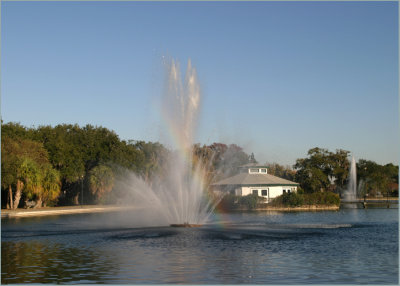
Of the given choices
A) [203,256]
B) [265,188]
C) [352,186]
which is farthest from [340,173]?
[203,256]

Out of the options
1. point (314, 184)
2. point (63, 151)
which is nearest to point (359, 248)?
point (63, 151)

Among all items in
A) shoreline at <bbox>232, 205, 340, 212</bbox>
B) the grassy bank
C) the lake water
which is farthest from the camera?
the grassy bank

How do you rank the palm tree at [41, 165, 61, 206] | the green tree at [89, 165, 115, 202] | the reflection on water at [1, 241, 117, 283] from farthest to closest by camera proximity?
the green tree at [89, 165, 115, 202]
the palm tree at [41, 165, 61, 206]
the reflection on water at [1, 241, 117, 283]

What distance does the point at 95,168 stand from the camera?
Answer: 83438 millimetres

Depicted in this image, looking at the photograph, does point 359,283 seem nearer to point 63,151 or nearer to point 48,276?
point 48,276

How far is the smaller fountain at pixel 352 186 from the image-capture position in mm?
108012

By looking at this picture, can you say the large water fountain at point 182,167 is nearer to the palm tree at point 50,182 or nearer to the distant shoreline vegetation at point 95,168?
the distant shoreline vegetation at point 95,168

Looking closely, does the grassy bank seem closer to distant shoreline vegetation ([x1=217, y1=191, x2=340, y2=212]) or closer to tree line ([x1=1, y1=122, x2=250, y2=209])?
distant shoreline vegetation ([x1=217, y1=191, x2=340, y2=212])

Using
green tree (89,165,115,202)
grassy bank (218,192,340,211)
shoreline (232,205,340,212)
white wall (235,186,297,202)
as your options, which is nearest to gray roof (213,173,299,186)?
white wall (235,186,297,202)

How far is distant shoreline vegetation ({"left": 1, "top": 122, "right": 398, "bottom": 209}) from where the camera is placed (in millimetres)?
67500

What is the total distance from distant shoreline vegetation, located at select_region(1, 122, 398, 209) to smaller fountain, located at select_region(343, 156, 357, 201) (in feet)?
5.63

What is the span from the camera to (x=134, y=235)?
34188 millimetres

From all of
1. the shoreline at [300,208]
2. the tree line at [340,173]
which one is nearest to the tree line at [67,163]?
the shoreline at [300,208]

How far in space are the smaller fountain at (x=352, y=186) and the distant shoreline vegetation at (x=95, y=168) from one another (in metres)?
1.72
